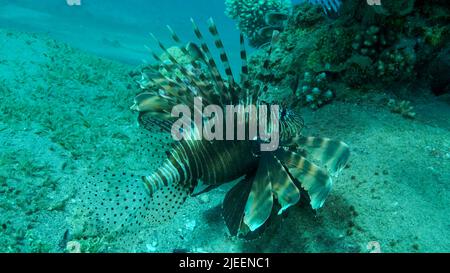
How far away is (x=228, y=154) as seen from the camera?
296 cm

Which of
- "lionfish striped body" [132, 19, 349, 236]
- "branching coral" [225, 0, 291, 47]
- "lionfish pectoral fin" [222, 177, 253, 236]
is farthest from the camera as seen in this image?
"branching coral" [225, 0, 291, 47]

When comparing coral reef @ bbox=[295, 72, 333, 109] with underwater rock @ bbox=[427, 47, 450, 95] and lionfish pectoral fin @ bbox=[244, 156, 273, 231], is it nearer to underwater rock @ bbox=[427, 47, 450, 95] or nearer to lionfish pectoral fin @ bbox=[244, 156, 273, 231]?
underwater rock @ bbox=[427, 47, 450, 95]

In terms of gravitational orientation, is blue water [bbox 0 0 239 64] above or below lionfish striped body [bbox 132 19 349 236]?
above

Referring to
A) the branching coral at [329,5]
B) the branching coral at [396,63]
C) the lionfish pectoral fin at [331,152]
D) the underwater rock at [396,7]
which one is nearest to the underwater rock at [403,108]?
the branching coral at [396,63]

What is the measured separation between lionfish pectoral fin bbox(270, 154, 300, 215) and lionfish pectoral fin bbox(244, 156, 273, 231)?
51 mm

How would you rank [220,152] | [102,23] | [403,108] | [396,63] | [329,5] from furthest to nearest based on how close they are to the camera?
[102,23], [329,5], [396,63], [403,108], [220,152]

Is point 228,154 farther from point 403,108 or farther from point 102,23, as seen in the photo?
point 102,23

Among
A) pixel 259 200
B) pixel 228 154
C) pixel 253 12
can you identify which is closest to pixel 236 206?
pixel 259 200

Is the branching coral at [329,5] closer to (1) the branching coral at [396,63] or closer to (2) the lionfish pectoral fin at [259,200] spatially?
(1) the branching coral at [396,63]

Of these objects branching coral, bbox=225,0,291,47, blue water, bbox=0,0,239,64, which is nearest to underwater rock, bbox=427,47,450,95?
branching coral, bbox=225,0,291,47

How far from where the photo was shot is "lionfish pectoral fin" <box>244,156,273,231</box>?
8.70 feet

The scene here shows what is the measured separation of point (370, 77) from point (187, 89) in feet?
10.2

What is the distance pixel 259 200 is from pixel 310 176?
47 centimetres
